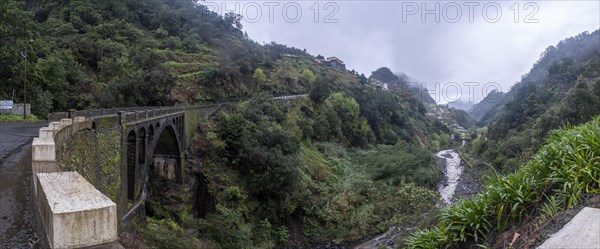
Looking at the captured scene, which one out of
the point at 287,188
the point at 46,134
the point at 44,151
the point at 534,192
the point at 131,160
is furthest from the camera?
the point at 287,188

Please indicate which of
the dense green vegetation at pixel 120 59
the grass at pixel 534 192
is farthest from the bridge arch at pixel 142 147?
the dense green vegetation at pixel 120 59

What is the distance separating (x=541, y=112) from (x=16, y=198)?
5070 cm

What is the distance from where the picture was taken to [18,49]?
24062 millimetres

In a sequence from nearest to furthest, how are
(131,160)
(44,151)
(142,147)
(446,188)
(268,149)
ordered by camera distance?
(44,151), (131,160), (142,147), (268,149), (446,188)

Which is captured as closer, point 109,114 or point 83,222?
point 83,222

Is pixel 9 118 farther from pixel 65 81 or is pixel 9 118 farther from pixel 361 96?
pixel 361 96

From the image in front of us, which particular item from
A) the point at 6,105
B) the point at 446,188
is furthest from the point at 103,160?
the point at 446,188

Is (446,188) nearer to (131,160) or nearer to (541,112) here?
(541,112)

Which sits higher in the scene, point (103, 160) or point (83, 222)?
point (83, 222)

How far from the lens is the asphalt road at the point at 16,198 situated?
3988 millimetres

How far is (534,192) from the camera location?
5.46 metres

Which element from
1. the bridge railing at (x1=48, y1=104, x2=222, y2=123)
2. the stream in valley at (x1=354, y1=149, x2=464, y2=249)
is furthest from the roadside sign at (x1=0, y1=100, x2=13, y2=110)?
the stream in valley at (x1=354, y1=149, x2=464, y2=249)

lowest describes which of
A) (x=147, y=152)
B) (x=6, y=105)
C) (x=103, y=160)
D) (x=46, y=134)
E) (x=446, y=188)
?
(x=446, y=188)

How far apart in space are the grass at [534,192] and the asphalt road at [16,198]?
560 centimetres
